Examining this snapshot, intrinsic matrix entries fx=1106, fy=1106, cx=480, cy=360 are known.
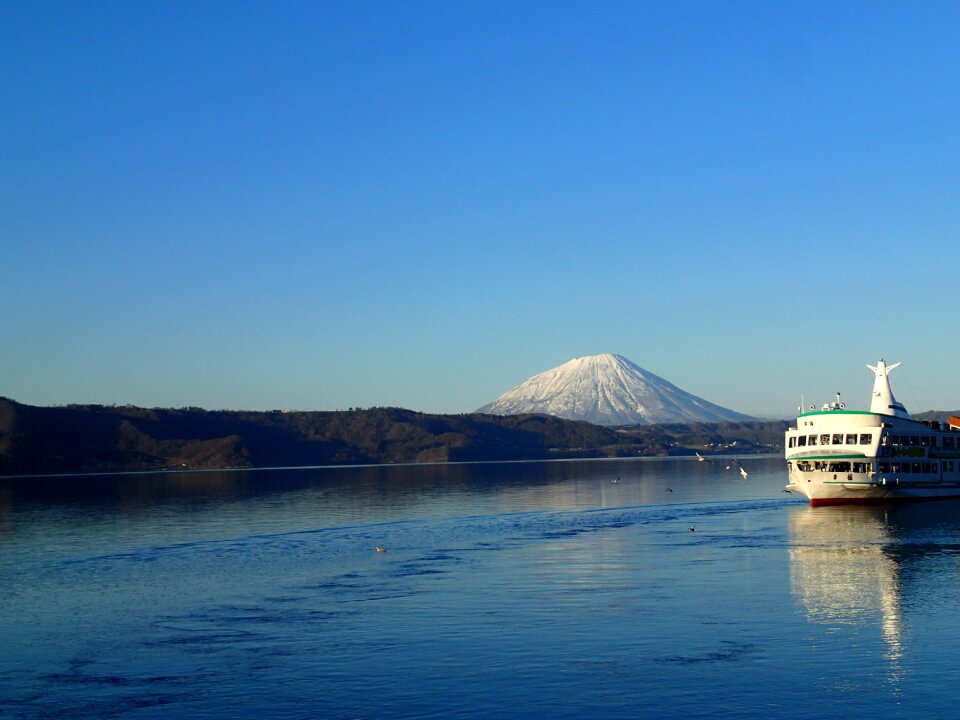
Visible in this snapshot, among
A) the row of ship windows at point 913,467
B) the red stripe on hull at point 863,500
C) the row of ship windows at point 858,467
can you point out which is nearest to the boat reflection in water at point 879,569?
the row of ship windows at point 858,467

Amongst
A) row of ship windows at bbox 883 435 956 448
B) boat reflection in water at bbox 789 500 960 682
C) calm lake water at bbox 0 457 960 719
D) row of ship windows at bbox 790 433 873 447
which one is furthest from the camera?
row of ship windows at bbox 883 435 956 448

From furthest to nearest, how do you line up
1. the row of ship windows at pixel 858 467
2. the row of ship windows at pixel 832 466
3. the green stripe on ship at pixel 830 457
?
the row of ship windows at pixel 858 467 → the row of ship windows at pixel 832 466 → the green stripe on ship at pixel 830 457

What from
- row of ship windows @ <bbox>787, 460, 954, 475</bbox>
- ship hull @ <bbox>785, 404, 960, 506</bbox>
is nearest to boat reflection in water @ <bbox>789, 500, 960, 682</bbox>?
ship hull @ <bbox>785, 404, 960, 506</bbox>

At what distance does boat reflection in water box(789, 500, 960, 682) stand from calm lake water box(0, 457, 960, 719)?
0.23m

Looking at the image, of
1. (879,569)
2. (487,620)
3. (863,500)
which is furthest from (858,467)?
(487,620)

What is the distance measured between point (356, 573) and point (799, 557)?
2515 cm

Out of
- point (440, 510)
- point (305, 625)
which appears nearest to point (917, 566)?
point (305, 625)

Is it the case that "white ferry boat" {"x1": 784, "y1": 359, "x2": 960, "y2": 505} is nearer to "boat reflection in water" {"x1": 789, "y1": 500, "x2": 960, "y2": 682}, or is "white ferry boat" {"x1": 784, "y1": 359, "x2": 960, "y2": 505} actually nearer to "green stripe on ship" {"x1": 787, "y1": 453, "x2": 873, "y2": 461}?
"green stripe on ship" {"x1": 787, "y1": 453, "x2": 873, "y2": 461}

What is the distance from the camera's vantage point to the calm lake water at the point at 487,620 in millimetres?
31375

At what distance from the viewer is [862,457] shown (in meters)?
99.5

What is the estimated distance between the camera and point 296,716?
2970 cm

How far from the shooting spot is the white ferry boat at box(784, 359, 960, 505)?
100 meters

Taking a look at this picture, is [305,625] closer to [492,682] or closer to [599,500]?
[492,682]

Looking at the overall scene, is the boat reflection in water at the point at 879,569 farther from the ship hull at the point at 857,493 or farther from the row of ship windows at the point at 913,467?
the row of ship windows at the point at 913,467
